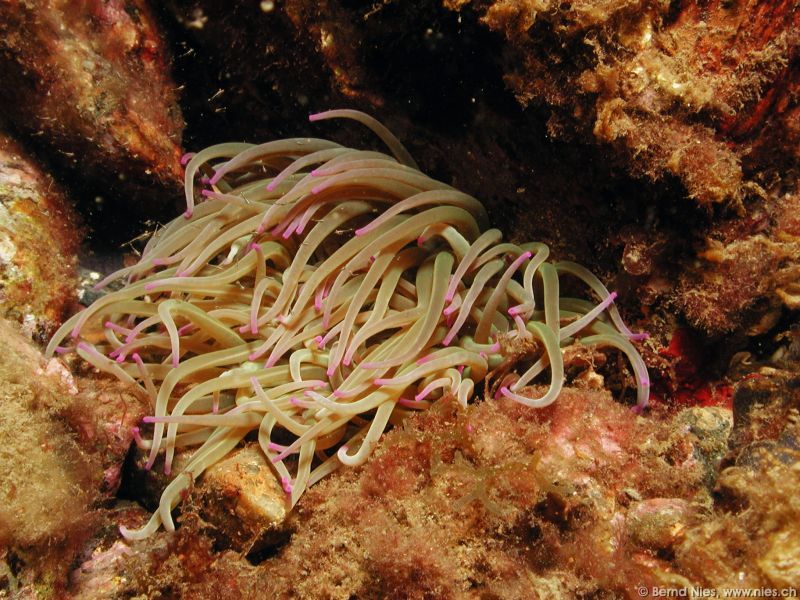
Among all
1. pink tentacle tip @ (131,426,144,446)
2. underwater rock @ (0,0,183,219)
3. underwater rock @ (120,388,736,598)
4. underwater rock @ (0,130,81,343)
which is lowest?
underwater rock @ (120,388,736,598)

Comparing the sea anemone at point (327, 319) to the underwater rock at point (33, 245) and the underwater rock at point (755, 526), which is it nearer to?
the underwater rock at point (33, 245)

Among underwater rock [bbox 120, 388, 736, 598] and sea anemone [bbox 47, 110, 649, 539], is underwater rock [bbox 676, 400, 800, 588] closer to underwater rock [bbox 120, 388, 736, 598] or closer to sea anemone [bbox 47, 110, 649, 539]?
underwater rock [bbox 120, 388, 736, 598]

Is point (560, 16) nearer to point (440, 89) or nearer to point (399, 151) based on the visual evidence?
point (440, 89)

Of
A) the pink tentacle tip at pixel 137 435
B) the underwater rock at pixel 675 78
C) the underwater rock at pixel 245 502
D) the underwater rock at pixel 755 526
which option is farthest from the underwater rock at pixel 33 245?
the underwater rock at pixel 755 526

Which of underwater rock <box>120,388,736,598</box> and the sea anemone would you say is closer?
underwater rock <box>120,388,736,598</box>

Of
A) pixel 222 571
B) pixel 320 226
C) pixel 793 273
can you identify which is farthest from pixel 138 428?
pixel 793 273

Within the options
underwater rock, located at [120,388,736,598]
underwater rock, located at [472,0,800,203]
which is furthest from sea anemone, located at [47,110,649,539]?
underwater rock, located at [472,0,800,203]
